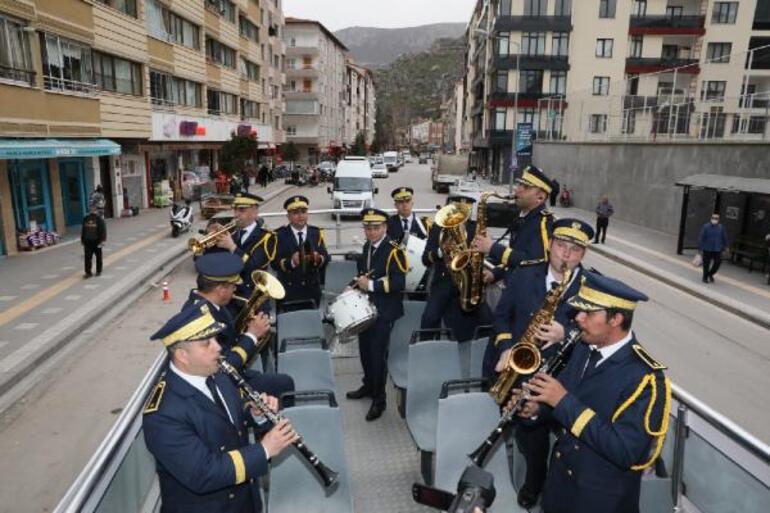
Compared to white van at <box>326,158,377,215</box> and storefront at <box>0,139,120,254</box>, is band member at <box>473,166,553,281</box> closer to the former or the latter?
storefront at <box>0,139,120,254</box>

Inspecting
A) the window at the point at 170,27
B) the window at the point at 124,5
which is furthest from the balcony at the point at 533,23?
the window at the point at 124,5

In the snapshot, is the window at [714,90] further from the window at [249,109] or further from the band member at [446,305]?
the window at [249,109]

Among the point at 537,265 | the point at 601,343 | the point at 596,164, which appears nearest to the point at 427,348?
the point at 537,265

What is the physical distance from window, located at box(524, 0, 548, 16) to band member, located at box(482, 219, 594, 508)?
49.8 meters

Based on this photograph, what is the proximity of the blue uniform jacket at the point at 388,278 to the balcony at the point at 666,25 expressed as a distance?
50743mm

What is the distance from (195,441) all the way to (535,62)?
52.3 metres

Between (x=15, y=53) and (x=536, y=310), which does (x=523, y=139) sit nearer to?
(x=15, y=53)

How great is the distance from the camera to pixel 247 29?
46.7m

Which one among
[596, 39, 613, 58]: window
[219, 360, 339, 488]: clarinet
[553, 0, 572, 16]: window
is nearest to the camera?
[219, 360, 339, 488]: clarinet

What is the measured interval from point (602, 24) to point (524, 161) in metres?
14.2

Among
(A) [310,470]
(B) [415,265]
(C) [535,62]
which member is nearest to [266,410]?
(A) [310,470]

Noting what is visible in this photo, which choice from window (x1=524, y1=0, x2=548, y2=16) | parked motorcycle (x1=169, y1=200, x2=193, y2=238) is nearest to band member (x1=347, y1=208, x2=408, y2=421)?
parked motorcycle (x1=169, y1=200, x2=193, y2=238)

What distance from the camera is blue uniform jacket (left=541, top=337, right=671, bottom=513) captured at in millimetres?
3123

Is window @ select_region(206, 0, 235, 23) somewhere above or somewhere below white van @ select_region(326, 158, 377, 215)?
above
